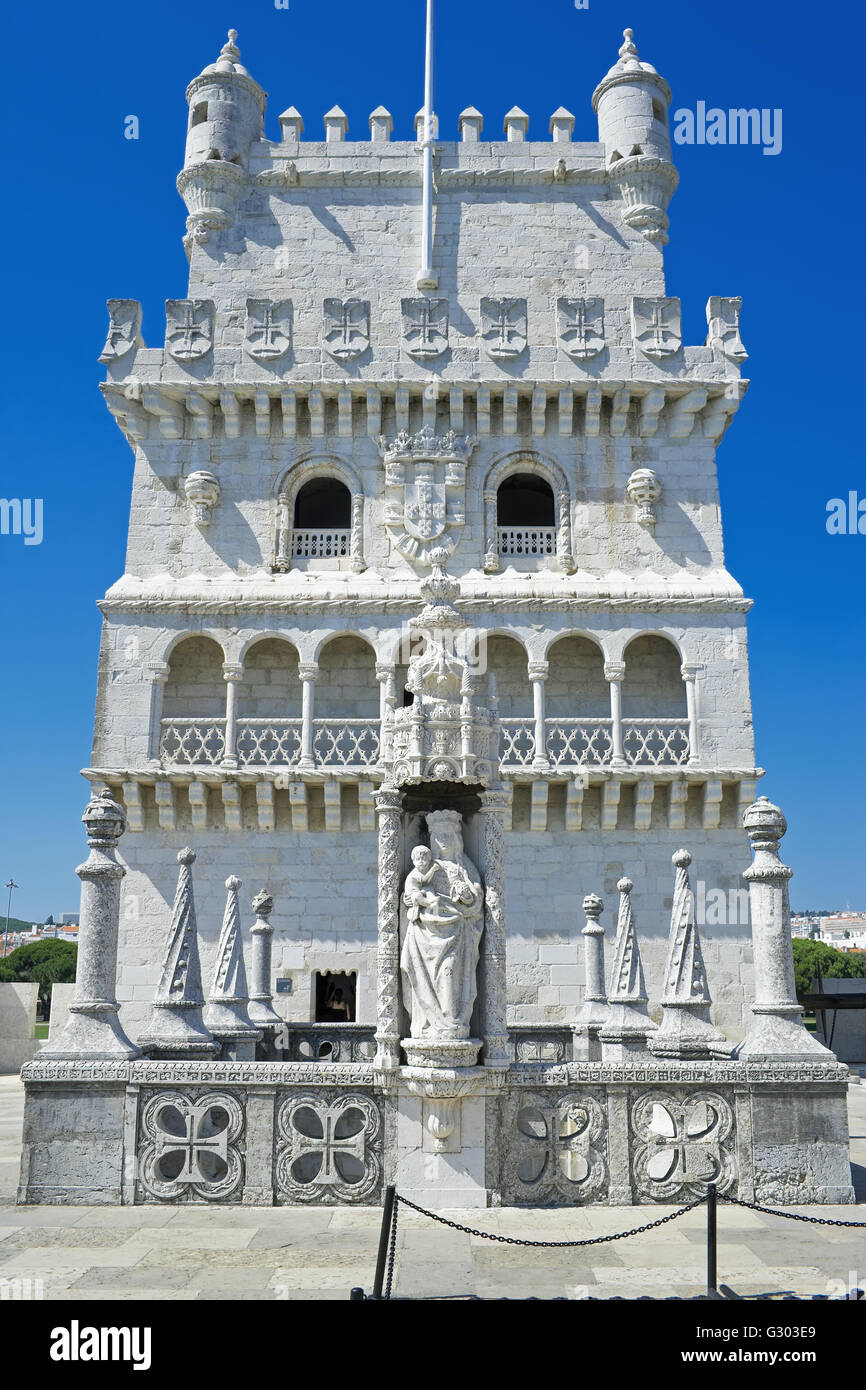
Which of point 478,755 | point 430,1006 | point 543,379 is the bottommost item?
point 430,1006

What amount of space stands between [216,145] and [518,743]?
16.5 metres

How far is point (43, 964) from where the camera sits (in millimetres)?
59531

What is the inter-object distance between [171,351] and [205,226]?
3865 millimetres

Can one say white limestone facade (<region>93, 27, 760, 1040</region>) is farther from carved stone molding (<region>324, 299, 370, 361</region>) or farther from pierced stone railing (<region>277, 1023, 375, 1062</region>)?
pierced stone railing (<region>277, 1023, 375, 1062</region>)

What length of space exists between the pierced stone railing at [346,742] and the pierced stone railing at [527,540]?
5.15m

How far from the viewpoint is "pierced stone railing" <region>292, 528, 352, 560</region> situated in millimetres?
26328

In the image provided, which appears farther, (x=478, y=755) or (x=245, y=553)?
(x=245, y=553)

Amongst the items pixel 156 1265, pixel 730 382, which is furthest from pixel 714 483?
pixel 156 1265

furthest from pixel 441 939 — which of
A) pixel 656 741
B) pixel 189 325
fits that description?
pixel 189 325

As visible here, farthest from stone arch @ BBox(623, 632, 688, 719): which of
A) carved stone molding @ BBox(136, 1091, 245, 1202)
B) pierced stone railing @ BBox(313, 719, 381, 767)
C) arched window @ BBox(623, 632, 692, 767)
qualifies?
carved stone molding @ BBox(136, 1091, 245, 1202)

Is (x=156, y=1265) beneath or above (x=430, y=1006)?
beneath

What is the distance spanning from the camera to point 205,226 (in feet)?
91.8

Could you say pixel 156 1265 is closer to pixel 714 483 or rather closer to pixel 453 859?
pixel 453 859
